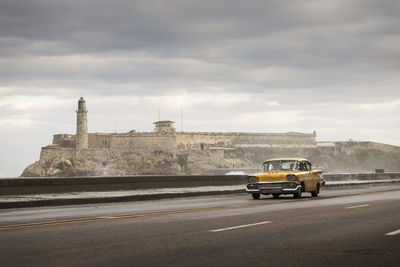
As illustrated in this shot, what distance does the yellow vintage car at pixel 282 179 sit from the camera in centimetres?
2488

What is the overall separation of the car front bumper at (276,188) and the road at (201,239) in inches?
323

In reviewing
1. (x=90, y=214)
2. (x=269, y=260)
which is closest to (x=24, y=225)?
(x=90, y=214)

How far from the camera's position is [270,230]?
41.0ft

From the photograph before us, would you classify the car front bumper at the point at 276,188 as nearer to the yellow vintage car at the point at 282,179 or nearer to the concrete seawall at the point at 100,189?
the yellow vintage car at the point at 282,179

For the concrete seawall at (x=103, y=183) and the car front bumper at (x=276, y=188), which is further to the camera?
the car front bumper at (x=276, y=188)

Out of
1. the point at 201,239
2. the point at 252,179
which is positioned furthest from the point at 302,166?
the point at 201,239

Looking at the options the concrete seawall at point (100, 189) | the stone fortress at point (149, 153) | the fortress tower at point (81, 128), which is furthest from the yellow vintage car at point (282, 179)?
the fortress tower at point (81, 128)

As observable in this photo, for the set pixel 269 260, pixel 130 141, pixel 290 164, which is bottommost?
pixel 269 260

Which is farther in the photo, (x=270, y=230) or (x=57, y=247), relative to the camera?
(x=270, y=230)

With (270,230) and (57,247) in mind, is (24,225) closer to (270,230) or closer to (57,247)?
(57,247)

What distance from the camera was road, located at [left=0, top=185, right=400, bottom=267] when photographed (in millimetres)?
8711

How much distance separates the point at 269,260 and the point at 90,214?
9.02 m

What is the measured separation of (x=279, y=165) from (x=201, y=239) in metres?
15.5

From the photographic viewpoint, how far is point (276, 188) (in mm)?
24906
